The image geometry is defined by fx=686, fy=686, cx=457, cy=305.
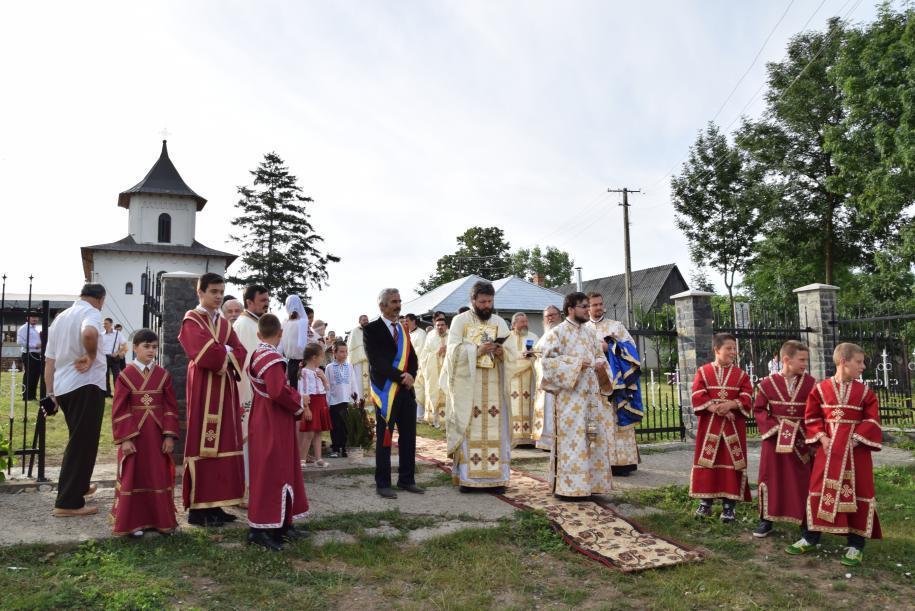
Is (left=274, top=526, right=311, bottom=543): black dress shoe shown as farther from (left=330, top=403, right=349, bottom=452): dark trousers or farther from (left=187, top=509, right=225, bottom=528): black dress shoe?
(left=330, top=403, right=349, bottom=452): dark trousers

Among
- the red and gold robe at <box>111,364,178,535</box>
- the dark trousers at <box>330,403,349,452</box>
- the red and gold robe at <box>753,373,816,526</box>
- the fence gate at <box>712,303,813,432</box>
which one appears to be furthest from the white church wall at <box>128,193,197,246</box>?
the red and gold robe at <box>753,373,816,526</box>

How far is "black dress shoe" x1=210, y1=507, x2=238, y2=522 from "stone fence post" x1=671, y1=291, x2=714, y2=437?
7433 mm

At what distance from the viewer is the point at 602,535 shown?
18.7ft

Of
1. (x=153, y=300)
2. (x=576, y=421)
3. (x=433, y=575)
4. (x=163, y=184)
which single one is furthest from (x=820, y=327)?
(x=163, y=184)

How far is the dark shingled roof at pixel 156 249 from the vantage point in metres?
45.3

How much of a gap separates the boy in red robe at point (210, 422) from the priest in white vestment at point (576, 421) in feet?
9.88

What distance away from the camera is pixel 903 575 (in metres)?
4.95

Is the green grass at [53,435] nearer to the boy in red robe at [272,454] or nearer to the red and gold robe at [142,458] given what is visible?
the red and gold robe at [142,458]

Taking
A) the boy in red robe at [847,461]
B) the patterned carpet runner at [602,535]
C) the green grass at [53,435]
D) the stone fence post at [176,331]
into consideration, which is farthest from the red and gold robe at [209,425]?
the boy in red robe at [847,461]

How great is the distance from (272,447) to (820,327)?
33.1ft

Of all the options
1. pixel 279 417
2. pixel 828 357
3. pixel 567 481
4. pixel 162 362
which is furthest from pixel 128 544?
pixel 828 357

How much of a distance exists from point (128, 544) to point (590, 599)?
3385 mm

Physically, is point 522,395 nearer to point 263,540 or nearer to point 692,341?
point 692,341

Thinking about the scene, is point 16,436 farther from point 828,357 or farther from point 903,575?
point 828,357
